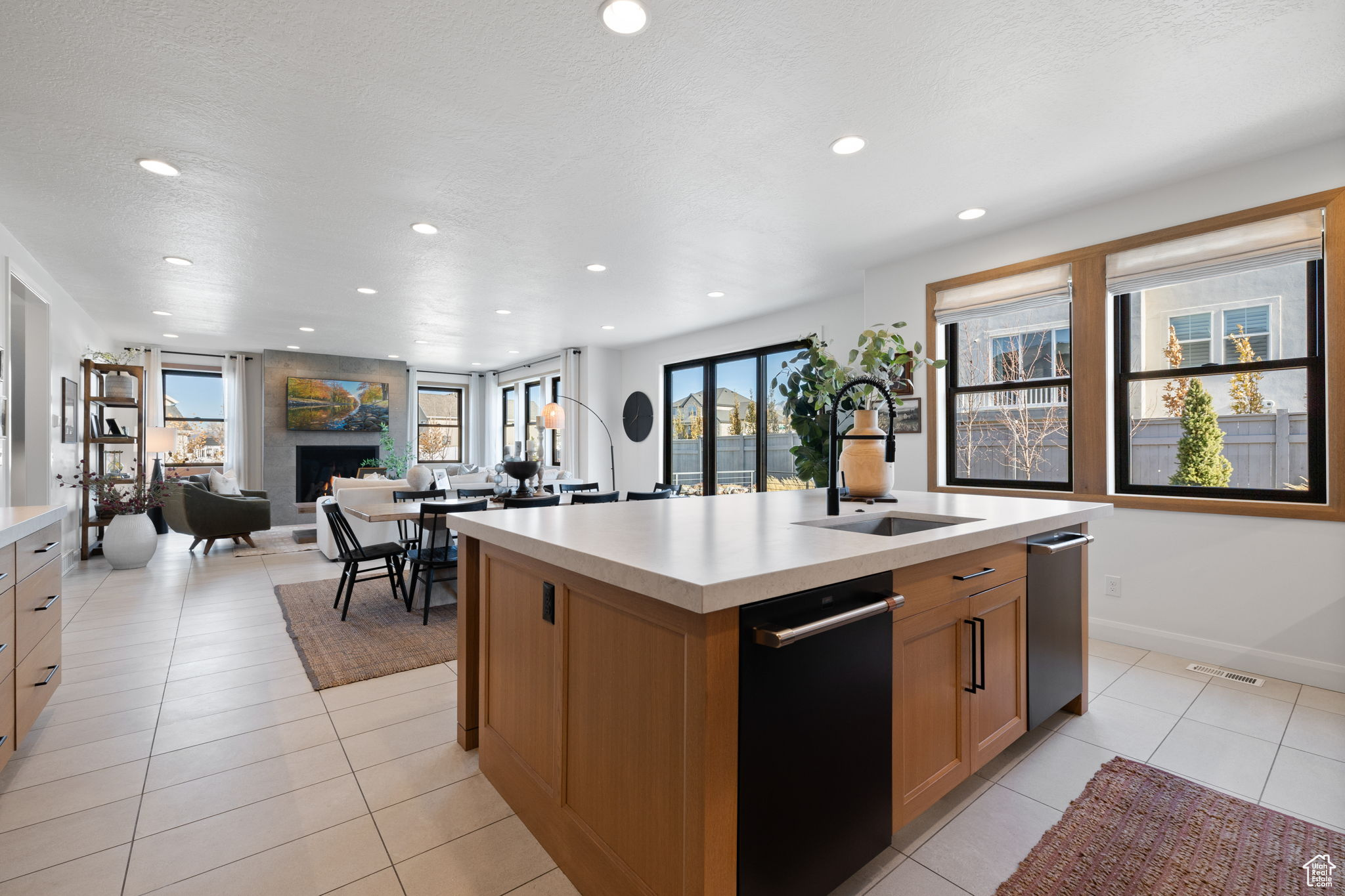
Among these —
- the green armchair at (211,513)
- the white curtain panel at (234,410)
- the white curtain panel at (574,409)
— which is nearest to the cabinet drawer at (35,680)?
the green armchair at (211,513)

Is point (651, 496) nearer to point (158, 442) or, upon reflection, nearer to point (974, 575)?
point (974, 575)

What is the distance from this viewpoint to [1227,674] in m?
2.89

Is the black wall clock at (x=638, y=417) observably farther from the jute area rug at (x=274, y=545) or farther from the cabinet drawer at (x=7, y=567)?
the cabinet drawer at (x=7, y=567)

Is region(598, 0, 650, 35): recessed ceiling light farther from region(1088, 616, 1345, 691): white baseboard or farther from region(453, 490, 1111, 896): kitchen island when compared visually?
region(1088, 616, 1345, 691): white baseboard

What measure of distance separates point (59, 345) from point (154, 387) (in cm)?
370

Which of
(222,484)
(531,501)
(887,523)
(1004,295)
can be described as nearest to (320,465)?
(222,484)

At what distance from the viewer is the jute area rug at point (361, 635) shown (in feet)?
9.75

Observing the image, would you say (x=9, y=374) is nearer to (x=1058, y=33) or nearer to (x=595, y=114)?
(x=595, y=114)

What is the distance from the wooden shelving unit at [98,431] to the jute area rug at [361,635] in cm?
280

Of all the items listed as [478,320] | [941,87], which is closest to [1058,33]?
[941,87]

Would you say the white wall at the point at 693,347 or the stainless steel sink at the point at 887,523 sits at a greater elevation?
the white wall at the point at 693,347

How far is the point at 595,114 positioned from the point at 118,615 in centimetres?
439

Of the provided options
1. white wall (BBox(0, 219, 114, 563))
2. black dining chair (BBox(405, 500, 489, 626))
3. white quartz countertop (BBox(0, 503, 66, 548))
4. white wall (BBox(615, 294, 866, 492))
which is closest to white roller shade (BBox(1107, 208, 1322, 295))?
white wall (BBox(615, 294, 866, 492))

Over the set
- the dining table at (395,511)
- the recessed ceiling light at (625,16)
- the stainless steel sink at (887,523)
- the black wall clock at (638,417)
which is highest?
the recessed ceiling light at (625,16)
